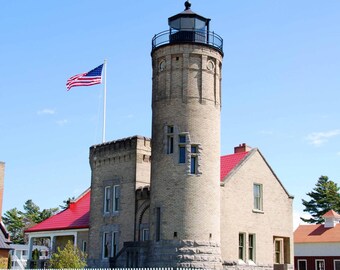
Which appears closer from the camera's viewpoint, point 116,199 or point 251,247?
point 251,247

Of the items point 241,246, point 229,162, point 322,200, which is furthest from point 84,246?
point 322,200

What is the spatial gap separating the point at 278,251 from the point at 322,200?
50.1 m

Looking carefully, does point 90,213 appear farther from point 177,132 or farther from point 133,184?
point 177,132

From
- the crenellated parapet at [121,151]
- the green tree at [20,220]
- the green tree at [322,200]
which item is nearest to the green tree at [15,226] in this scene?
the green tree at [20,220]

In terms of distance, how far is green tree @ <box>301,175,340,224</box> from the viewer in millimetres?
86912

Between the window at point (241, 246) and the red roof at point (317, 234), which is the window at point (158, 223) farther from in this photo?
the red roof at point (317, 234)

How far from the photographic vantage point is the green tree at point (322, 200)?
285 feet

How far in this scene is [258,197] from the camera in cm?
3856

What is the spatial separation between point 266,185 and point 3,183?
58.6 feet

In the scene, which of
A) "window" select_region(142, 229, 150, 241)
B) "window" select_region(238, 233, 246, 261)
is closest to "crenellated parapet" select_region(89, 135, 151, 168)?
"window" select_region(142, 229, 150, 241)

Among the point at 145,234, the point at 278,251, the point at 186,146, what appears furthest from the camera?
the point at 278,251

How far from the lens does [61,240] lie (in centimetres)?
4469

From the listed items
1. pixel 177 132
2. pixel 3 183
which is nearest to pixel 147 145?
pixel 177 132

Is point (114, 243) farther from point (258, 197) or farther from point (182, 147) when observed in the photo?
point (258, 197)
